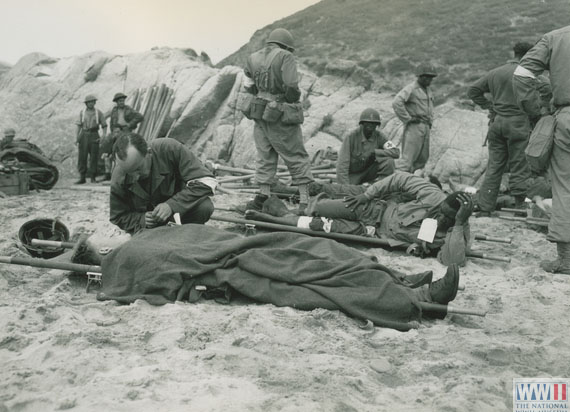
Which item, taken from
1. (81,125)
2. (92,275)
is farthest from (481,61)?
(92,275)

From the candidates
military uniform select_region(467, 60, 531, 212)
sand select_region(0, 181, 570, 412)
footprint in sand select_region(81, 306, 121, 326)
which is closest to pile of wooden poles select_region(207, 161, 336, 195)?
military uniform select_region(467, 60, 531, 212)

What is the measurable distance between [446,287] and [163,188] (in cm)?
258

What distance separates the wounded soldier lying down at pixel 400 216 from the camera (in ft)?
17.9

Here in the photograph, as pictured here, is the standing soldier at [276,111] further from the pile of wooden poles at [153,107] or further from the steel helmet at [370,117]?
the pile of wooden poles at [153,107]

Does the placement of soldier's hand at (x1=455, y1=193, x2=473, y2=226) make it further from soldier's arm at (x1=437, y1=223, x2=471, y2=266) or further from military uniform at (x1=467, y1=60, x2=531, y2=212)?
military uniform at (x1=467, y1=60, x2=531, y2=212)

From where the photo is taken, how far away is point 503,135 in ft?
25.9

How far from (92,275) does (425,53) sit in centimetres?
1176

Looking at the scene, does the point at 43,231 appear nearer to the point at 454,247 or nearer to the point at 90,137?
the point at 454,247

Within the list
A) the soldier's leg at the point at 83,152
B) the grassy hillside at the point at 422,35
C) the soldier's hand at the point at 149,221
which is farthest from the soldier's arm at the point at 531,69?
the soldier's leg at the point at 83,152

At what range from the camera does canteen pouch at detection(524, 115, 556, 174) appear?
5227mm

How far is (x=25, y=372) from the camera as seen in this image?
285cm

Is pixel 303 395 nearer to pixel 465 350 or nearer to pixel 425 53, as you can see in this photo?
pixel 465 350

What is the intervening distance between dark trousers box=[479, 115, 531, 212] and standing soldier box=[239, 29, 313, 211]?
2363mm

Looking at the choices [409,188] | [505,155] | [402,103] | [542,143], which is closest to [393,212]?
[409,188]
